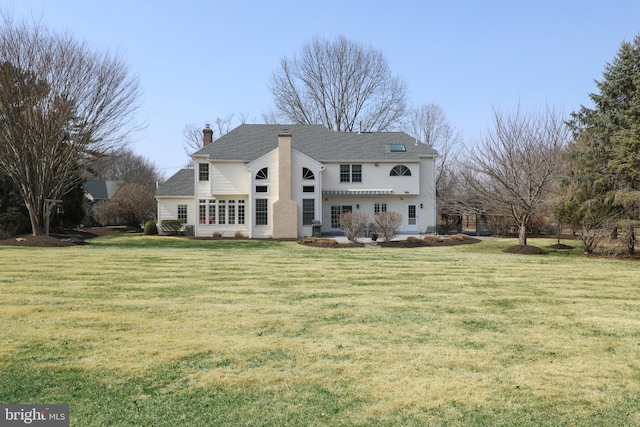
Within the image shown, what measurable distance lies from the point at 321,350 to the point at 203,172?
26.4 metres

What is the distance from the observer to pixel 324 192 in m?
30.4

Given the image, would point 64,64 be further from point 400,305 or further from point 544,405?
point 544,405

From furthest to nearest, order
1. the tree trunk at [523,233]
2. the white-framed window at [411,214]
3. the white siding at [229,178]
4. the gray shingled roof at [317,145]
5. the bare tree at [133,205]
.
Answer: the bare tree at [133,205] → the white-framed window at [411,214] → the gray shingled roof at [317,145] → the white siding at [229,178] → the tree trunk at [523,233]

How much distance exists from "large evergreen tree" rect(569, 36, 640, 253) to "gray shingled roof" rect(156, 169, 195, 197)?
23.2m

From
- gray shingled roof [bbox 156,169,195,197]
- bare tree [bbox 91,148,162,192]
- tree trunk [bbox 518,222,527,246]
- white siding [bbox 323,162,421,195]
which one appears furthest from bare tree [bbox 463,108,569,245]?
bare tree [bbox 91,148,162,192]

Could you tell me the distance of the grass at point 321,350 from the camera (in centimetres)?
429

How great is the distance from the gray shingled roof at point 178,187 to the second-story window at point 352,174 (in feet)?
33.0

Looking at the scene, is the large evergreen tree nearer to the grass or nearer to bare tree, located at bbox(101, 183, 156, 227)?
the grass

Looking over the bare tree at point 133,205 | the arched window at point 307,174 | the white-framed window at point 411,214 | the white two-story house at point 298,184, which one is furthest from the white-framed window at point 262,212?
the bare tree at point 133,205

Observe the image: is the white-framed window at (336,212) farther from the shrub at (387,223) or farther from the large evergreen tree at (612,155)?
the large evergreen tree at (612,155)

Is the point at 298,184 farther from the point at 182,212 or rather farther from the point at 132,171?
the point at 132,171

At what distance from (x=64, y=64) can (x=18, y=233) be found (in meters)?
10.0

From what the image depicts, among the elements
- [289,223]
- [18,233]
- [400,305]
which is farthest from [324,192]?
[400,305]

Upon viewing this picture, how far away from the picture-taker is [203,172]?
30891mm
